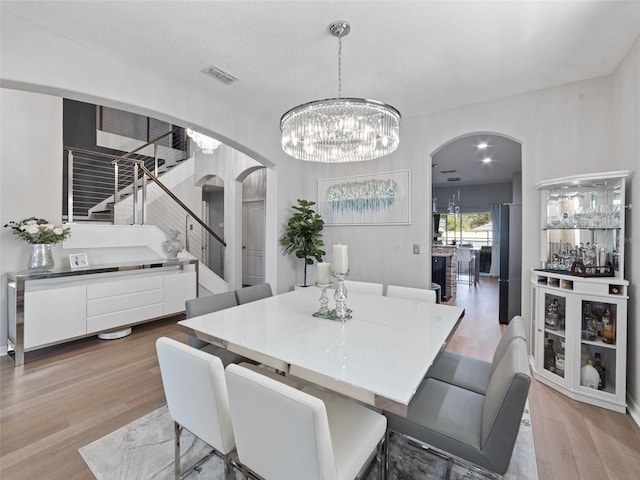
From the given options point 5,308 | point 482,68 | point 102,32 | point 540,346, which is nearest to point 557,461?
point 540,346

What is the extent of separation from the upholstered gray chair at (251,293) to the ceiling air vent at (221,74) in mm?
2031

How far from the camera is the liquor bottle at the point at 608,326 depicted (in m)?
2.36

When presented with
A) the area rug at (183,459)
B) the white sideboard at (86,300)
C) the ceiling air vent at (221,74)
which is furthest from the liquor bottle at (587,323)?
the white sideboard at (86,300)

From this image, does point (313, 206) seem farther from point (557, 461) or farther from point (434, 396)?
point (557, 461)

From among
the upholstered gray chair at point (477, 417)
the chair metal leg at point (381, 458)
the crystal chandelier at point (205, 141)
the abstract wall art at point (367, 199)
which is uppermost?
the crystal chandelier at point (205, 141)

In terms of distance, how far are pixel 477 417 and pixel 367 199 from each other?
3.17 metres

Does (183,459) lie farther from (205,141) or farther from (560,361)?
(205,141)

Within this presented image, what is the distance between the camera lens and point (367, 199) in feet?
14.0

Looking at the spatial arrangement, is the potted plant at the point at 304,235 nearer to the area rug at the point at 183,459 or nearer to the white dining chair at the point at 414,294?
the white dining chair at the point at 414,294

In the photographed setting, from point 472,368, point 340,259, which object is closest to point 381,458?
point 472,368

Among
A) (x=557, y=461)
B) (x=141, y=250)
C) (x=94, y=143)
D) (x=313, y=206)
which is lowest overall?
(x=557, y=461)

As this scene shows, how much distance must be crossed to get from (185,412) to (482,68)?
3.44 meters

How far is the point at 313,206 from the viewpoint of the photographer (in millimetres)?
4738

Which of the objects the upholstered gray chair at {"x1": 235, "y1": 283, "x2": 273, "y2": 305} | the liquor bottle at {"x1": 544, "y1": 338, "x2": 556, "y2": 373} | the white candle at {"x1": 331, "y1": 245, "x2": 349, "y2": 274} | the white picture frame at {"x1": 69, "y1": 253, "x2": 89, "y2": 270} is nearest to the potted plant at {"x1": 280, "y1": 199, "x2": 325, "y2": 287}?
the upholstered gray chair at {"x1": 235, "y1": 283, "x2": 273, "y2": 305}
